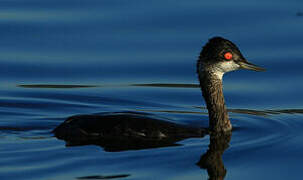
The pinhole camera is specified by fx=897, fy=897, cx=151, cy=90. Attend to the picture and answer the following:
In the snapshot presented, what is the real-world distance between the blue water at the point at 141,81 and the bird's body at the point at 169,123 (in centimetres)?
26

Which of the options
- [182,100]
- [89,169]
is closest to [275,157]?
[89,169]

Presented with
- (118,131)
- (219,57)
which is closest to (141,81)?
(219,57)

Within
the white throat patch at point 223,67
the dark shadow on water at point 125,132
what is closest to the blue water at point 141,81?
the dark shadow on water at point 125,132

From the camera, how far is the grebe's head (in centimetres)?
1241

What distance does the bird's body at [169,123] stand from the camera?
1171cm

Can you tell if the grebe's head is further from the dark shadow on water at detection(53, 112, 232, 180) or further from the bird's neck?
the dark shadow on water at detection(53, 112, 232, 180)

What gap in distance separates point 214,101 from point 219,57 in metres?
0.68

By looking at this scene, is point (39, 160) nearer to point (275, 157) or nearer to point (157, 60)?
point (275, 157)

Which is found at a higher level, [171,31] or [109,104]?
[171,31]

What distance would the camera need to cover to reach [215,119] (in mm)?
12562

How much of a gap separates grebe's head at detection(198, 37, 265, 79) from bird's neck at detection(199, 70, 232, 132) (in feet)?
0.32

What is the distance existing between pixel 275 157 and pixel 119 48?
5.56 metres

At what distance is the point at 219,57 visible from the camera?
12.4 metres

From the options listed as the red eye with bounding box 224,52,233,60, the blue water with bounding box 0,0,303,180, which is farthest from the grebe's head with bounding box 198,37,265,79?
the blue water with bounding box 0,0,303,180
